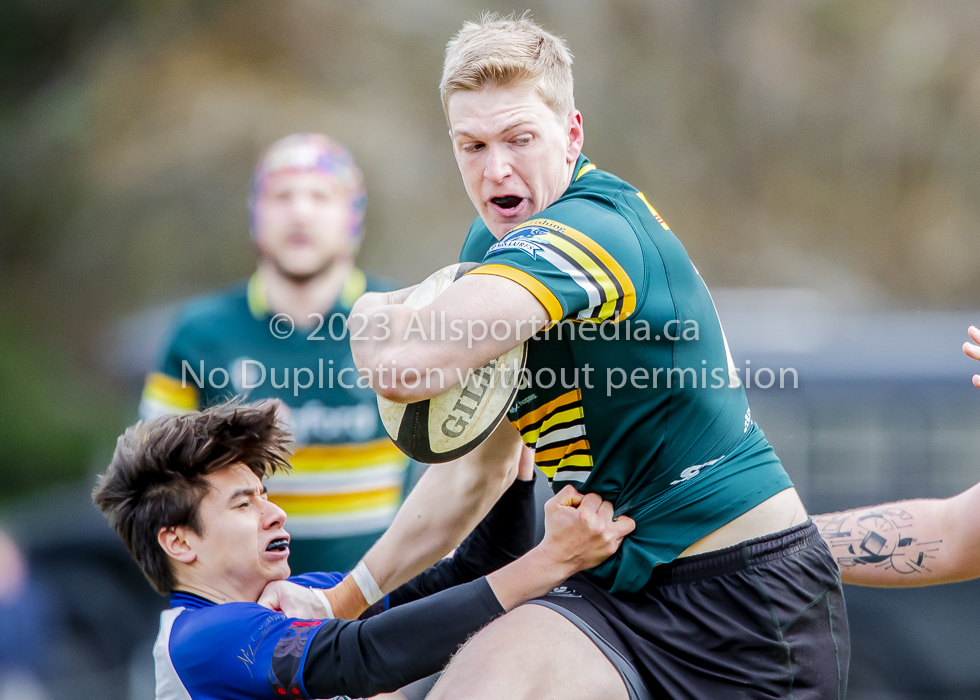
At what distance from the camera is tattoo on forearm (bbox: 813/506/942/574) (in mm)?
3168

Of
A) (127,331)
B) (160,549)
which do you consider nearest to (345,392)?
(160,549)

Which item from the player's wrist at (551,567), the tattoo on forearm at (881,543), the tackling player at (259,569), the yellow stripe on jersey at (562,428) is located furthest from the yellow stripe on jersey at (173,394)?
the tattoo on forearm at (881,543)

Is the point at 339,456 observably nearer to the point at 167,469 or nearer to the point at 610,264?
the point at 167,469

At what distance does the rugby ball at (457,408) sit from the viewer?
247 centimetres

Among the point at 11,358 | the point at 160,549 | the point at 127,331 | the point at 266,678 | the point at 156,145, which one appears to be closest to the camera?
the point at 266,678

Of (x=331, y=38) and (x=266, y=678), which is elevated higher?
(x=331, y=38)

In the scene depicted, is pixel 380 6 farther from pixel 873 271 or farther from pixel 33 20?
pixel 873 271

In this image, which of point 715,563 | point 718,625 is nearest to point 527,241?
point 715,563

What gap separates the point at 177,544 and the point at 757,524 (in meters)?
1.53

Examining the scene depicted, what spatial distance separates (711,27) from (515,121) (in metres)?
14.1

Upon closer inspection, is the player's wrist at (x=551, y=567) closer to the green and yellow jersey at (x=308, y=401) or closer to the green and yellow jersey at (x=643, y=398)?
the green and yellow jersey at (x=643, y=398)

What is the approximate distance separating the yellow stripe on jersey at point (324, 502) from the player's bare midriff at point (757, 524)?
6.82ft

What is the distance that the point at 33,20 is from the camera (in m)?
14.8

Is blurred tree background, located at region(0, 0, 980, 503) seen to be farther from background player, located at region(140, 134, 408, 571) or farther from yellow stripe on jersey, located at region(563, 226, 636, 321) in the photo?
yellow stripe on jersey, located at region(563, 226, 636, 321)
